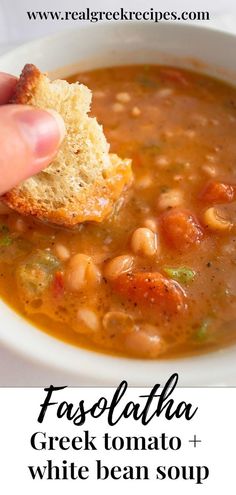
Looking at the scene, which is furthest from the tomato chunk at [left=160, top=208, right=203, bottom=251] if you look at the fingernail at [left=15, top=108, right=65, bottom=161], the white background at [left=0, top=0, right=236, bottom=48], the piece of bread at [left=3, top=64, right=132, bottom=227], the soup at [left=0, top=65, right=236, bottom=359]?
the white background at [left=0, top=0, right=236, bottom=48]

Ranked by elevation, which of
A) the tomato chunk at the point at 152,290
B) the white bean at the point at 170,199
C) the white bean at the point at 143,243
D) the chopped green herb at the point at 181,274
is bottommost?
the tomato chunk at the point at 152,290

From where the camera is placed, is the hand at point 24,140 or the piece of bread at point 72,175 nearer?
the hand at point 24,140

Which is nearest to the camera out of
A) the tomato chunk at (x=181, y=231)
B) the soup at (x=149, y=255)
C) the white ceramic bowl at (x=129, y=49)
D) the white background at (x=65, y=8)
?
the soup at (x=149, y=255)

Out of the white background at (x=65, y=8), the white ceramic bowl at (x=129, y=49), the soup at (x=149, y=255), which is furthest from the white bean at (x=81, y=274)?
the white background at (x=65, y=8)

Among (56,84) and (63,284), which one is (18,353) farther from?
(56,84)

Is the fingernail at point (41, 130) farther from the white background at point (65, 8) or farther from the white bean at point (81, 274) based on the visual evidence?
the white background at point (65, 8)

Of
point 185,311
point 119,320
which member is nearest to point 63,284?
point 119,320
